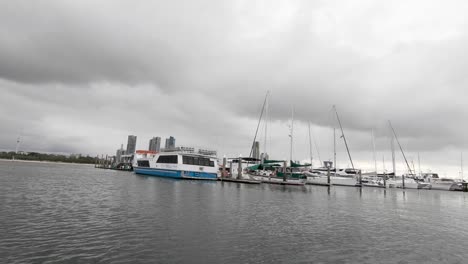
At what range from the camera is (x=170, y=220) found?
1733cm

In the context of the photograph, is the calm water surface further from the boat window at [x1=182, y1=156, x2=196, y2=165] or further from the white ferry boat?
the boat window at [x1=182, y1=156, x2=196, y2=165]

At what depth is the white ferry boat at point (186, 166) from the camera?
6681 cm

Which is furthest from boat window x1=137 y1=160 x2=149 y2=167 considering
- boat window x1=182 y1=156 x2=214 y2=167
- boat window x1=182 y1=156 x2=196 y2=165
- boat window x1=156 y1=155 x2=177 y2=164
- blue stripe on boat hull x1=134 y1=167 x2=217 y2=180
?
boat window x1=182 y1=156 x2=214 y2=167

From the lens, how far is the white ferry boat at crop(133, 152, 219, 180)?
6681 cm

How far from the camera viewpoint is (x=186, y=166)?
67.0m

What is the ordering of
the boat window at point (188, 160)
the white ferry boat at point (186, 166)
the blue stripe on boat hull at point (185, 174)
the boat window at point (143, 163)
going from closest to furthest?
1. the blue stripe on boat hull at point (185, 174)
2. the white ferry boat at point (186, 166)
3. the boat window at point (188, 160)
4. the boat window at point (143, 163)

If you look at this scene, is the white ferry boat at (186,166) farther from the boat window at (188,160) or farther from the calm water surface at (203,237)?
the calm water surface at (203,237)

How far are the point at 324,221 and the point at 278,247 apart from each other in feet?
29.8

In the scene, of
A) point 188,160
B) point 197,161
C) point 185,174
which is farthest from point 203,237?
point 197,161

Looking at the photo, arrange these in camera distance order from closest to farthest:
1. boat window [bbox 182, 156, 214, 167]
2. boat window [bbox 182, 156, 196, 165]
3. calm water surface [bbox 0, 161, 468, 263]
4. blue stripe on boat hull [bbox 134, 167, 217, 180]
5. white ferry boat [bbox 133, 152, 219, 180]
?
1. calm water surface [bbox 0, 161, 468, 263]
2. blue stripe on boat hull [bbox 134, 167, 217, 180]
3. white ferry boat [bbox 133, 152, 219, 180]
4. boat window [bbox 182, 156, 196, 165]
5. boat window [bbox 182, 156, 214, 167]

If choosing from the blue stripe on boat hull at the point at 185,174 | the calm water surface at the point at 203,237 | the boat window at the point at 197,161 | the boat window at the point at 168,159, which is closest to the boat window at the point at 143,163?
the blue stripe on boat hull at the point at 185,174

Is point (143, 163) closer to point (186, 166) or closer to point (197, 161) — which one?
point (186, 166)

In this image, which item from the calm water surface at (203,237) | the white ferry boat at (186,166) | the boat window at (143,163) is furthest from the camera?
the boat window at (143,163)

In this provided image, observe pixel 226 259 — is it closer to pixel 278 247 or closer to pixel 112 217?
pixel 278 247
